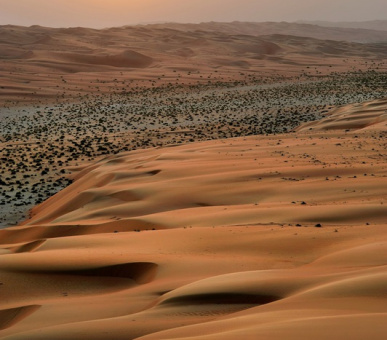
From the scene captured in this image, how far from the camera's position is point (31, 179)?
13.2m

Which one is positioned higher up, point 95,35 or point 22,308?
point 95,35

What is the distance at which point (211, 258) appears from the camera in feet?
16.6

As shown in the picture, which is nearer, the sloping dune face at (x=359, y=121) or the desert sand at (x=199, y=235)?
the desert sand at (x=199, y=235)

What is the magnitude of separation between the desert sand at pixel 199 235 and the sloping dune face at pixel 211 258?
15 mm

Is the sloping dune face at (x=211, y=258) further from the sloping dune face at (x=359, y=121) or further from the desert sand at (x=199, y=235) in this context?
the sloping dune face at (x=359, y=121)

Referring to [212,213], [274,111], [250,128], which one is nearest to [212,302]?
[212,213]

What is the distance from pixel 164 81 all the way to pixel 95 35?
3601cm

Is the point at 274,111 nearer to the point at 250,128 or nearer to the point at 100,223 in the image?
the point at 250,128

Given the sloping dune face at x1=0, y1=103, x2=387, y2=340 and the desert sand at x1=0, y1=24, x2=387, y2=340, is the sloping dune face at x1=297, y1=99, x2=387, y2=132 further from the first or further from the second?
the sloping dune face at x1=0, y1=103, x2=387, y2=340

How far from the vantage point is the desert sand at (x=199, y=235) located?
3449 millimetres

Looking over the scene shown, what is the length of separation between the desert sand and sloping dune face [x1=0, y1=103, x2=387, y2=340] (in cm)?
2

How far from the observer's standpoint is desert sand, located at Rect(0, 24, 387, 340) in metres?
3.45

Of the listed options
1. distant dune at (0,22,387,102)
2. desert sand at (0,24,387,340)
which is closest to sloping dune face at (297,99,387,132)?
desert sand at (0,24,387,340)

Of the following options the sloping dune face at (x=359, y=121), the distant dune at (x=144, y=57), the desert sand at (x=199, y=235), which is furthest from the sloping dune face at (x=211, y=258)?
the distant dune at (x=144, y=57)
